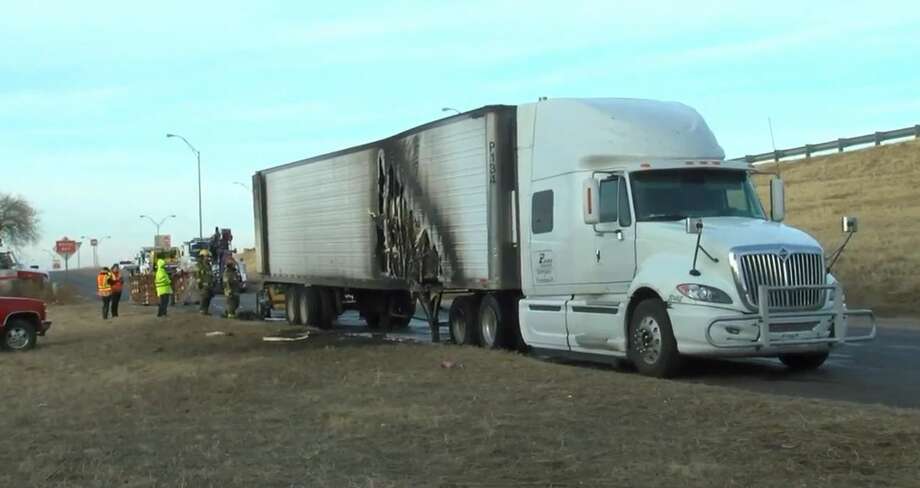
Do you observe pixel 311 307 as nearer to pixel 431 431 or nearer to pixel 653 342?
pixel 653 342

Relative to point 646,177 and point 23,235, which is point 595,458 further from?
point 23,235

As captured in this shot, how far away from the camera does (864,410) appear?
8914 mm

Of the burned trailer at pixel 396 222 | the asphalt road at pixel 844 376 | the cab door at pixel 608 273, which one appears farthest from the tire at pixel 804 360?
the burned trailer at pixel 396 222

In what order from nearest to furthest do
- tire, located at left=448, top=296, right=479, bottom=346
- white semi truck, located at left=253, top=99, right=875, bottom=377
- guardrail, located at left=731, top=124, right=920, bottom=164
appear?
white semi truck, located at left=253, top=99, right=875, bottom=377 < tire, located at left=448, top=296, right=479, bottom=346 < guardrail, located at left=731, top=124, right=920, bottom=164

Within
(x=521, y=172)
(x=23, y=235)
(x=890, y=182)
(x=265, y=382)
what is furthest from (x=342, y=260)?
(x=23, y=235)

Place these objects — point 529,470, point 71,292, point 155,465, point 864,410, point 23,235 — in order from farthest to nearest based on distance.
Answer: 1. point 23,235
2. point 71,292
3. point 864,410
4. point 155,465
5. point 529,470

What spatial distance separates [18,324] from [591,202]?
12617 mm

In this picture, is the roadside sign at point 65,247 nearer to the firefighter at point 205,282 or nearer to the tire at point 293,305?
the firefighter at point 205,282

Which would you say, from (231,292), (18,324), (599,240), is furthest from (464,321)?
(231,292)

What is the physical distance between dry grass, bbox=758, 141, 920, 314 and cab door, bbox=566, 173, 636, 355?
14.8 metres

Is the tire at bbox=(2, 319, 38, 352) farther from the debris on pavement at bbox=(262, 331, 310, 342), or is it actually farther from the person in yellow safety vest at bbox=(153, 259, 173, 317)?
the person in yellow safety vest at bbox=(153, 259, 173, 317)

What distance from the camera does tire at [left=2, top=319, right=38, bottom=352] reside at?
20516 mm

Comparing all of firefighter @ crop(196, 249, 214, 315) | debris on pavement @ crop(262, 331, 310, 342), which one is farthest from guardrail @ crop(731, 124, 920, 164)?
debris on pavement @ crop(262, 331, 310, 342)

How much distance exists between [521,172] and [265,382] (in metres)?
5.07
